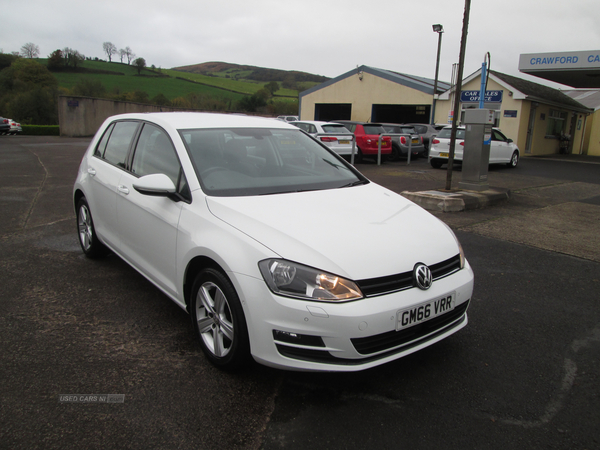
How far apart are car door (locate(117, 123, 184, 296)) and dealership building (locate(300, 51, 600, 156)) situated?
1716 cm

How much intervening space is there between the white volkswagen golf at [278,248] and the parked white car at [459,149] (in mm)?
12514

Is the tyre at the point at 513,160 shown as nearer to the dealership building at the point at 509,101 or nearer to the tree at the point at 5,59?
the dealership building at the point at 509,101

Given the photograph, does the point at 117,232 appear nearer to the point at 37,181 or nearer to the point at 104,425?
the point at 104,425

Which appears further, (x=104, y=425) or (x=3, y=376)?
(x=3, y=376)

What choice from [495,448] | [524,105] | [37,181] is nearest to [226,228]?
[495,448]

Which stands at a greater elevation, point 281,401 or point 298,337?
point 298,337

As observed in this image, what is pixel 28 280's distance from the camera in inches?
169

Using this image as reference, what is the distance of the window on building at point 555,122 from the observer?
83.2ft

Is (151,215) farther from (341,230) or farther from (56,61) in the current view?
(56,61)

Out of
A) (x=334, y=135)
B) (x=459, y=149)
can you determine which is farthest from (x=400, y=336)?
(x=334, y=135)

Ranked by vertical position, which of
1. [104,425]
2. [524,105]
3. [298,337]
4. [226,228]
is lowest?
[104,425]

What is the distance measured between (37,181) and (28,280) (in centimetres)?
760

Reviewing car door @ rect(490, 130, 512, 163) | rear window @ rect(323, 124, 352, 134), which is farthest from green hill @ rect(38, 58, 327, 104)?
car door @ rect(490, 130, 512, 163)

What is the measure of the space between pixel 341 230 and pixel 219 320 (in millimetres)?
926
